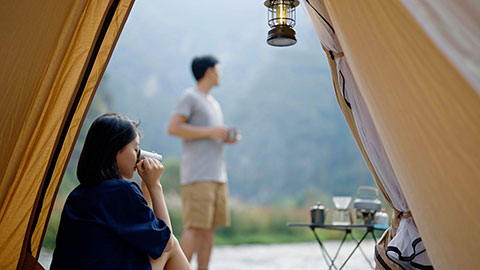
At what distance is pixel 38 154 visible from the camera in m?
2.29

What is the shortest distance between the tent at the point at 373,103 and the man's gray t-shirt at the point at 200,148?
4.08 feet

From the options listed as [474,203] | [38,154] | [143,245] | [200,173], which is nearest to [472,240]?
[474,203]

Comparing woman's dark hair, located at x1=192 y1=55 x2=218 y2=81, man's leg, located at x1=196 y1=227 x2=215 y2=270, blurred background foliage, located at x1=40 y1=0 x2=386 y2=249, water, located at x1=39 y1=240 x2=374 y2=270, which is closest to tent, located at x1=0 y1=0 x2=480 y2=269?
man's leg, located at x1=196 y1=227 x2=215 y2=270

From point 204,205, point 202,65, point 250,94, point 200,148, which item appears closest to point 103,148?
Result: point 204,205

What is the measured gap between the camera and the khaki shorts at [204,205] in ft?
11.1

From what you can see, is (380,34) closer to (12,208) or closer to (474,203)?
(474,203)

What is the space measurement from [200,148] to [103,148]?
1756 mm

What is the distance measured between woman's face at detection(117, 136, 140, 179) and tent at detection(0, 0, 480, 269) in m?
0.55

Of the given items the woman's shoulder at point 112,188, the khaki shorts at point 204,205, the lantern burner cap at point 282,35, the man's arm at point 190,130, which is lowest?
the khaki shorts at point 204,205

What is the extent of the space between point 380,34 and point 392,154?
0.37m

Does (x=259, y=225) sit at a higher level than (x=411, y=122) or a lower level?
lower

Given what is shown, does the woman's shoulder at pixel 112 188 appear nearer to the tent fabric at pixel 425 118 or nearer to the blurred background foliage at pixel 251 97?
the tent fabric at pixel 425 118

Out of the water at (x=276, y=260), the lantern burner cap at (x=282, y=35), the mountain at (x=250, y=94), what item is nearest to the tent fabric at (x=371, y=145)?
the lantern burner cap at (x=282, y=35)

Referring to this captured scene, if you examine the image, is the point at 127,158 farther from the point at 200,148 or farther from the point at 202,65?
the point at 202,65
